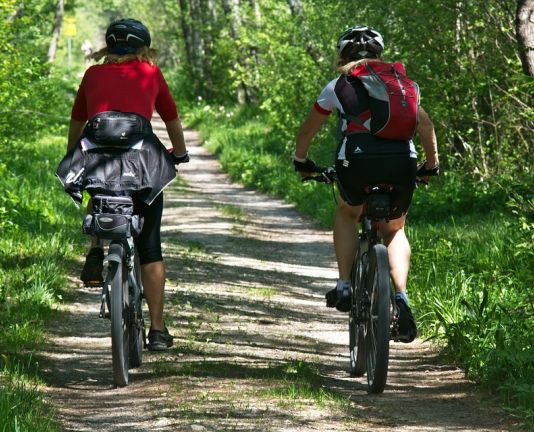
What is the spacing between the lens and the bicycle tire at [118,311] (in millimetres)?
5703

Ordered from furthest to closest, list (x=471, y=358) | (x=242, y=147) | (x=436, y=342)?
(x=242, y=147) → (x=436, y=342) → (x=471, y=358)

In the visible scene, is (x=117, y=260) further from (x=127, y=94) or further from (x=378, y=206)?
(x=378, y=206)

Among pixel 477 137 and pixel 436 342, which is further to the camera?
pixel 477 137

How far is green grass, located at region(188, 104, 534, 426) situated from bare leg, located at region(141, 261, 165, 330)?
6.18 ft

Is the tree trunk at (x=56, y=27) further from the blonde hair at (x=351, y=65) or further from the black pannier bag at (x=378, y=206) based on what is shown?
the black pannier bag at (x=378, y=206)

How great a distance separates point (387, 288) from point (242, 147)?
61.2 ft

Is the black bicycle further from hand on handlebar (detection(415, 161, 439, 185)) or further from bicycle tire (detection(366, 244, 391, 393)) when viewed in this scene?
hand on handlebar (detection(415, 161, 439, 185))

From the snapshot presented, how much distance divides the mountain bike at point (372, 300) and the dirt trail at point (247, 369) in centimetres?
17

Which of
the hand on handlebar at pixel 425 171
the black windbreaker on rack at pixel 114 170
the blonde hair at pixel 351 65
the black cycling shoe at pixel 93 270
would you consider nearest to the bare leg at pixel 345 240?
the hand on handlebar at pixel 425 171

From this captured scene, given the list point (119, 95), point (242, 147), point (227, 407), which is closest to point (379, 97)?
point (119, 95)

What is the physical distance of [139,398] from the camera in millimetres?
5746

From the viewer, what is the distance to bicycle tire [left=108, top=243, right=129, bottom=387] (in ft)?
18.7

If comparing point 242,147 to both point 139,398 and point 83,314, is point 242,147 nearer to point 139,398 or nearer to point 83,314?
point 83,314

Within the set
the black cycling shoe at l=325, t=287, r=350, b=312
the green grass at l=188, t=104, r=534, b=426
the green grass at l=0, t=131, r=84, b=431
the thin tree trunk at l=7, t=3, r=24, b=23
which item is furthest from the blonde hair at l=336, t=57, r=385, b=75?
the thin tree trunk at l=7, t=3, r=24, b=23
